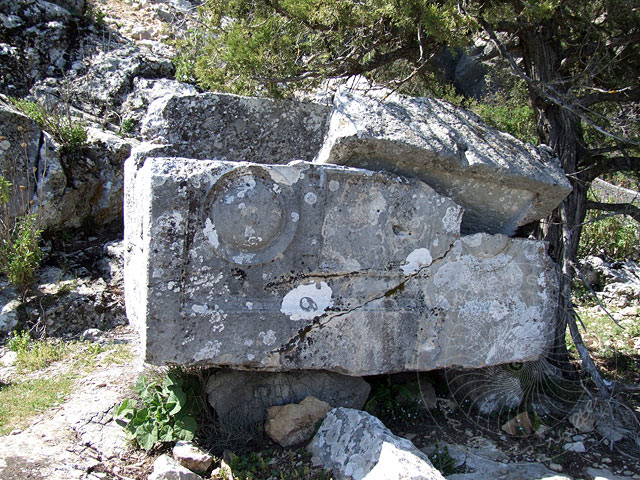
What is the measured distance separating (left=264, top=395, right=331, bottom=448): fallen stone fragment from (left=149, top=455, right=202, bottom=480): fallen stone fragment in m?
0.50

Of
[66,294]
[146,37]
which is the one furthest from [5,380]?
[146,37]

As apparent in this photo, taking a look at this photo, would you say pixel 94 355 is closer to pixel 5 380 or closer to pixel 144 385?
pixel 5 380

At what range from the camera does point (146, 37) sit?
1012 centimetres

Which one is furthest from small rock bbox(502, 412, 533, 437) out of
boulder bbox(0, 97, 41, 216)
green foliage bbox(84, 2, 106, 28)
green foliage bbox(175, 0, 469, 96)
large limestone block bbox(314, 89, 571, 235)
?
green foliage bbox(84, 2, 106, 28)

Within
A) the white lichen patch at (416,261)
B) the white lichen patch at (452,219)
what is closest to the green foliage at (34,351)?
the white lichen patch at (416,261)

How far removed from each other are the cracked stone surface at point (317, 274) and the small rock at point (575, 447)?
2.03 ft

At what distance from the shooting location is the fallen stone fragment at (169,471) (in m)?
2.77

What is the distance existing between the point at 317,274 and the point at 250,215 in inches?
20.6

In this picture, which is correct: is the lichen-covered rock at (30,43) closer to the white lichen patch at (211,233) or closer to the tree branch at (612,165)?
the white lichen patch at (211,233)

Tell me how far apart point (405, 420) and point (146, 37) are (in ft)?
29.1

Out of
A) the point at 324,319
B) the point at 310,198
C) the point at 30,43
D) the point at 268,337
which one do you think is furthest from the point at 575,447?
the point at 30,43

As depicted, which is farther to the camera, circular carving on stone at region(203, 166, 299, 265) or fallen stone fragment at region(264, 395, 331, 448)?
fallen stone fragment at region(264, 395, 331, 448)

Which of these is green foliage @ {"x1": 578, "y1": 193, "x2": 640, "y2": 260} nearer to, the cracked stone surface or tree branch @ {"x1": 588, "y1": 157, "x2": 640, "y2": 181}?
tree branch @ {"x1": 588, "y1": 157, "x2": 640, "y2": 181}

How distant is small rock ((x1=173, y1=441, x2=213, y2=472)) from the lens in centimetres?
295
